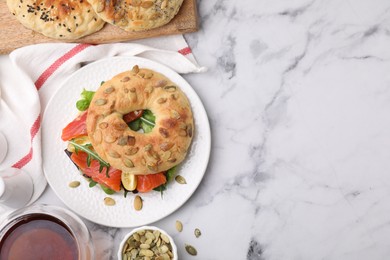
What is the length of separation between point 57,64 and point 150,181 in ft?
1.72

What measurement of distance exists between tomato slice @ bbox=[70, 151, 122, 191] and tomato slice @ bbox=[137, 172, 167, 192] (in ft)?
0.24

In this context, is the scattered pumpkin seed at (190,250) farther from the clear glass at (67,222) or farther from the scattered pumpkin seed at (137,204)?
the clear glass at (67,222)

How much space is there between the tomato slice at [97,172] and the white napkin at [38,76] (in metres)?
0.15

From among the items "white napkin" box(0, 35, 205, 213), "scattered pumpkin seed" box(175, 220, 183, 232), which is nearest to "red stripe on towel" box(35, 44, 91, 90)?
"white napkin" box(0, 35, 205, 213)

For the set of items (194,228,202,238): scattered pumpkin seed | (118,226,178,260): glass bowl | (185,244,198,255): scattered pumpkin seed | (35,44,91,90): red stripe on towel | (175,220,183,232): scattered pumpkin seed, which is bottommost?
(185,244,198,255): scattered pumpkin seed

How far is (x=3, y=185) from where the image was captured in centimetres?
179

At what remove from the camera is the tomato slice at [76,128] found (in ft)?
6.27

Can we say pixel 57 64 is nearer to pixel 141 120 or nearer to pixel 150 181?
pixel 141 120

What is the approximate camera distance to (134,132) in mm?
1861

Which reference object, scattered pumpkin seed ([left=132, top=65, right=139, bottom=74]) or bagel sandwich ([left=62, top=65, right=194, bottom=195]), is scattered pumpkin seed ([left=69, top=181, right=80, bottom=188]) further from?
scattered pumpkin seed ([left=132, top=65, right=139, bottom=74])

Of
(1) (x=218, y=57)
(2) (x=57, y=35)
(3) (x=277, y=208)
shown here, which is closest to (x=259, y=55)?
(1) (x=218, y=57)

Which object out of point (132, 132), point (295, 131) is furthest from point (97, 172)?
point (295, 131)

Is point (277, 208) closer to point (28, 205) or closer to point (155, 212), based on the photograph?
point (155, 212)

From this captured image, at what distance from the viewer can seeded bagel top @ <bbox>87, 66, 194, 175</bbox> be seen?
6.02 feet
